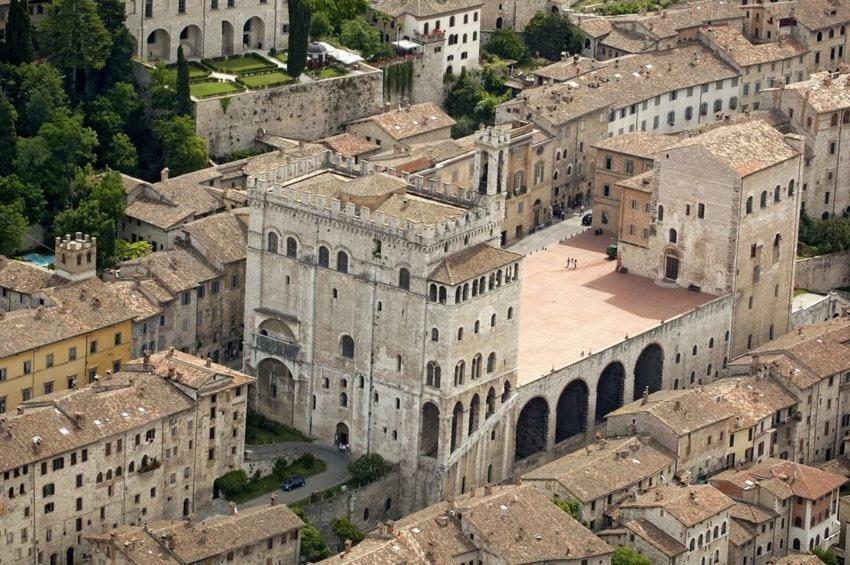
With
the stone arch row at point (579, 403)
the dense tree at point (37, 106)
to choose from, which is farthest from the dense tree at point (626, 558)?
the dense tree at point (37, 106)

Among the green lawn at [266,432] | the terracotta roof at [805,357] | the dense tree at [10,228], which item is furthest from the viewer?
the terracotta roof at [805,357]

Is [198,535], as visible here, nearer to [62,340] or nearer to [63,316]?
[62,340]

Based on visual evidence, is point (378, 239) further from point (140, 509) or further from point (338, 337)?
point (140, 509)

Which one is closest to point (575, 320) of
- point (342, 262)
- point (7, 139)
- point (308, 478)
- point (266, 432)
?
point (342, 262)

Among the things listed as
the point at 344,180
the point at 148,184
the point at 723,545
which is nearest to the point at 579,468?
the point at 723,545

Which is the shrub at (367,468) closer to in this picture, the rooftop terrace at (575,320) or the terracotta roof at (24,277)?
the rooftop terrace at (575,320)

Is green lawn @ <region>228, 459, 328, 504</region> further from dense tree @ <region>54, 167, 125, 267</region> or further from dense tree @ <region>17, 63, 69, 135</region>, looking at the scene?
dense tree @ <region>17, 63, 69, 135</region>

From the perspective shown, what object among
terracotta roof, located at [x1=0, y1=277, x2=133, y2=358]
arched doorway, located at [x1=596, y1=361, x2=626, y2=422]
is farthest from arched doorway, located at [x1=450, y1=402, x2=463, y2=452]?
terracotta roof, located at [x1=0, y1=277, x2=133, y2=358]
